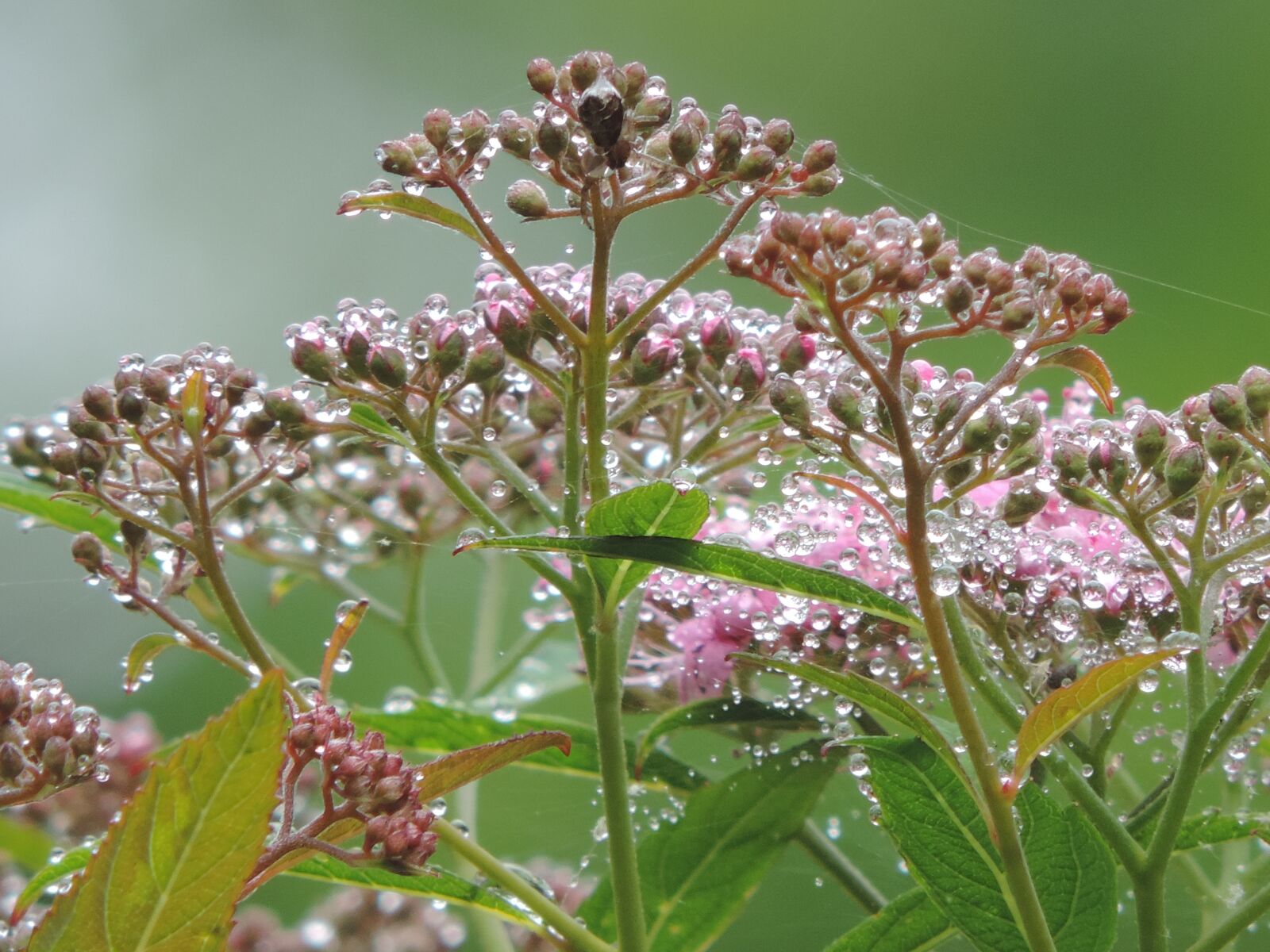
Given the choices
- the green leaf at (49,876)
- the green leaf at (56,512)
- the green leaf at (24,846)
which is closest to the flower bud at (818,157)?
the green leaf at (49,876)

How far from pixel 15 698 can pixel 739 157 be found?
1.66 feet

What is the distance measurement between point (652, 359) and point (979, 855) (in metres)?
0.34

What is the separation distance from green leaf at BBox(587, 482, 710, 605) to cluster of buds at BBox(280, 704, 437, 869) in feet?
0.50

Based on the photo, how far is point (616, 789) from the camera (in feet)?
2.18

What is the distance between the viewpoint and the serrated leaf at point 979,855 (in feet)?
1.94

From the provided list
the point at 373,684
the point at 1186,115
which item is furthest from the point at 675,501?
the point at 1186,115

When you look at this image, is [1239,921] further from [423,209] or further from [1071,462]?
[423,209]

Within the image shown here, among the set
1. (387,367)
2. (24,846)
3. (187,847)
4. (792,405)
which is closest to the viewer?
(187,847)

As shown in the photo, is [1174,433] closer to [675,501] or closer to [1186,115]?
[675,501]

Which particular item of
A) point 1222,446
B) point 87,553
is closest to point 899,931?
point 1222,446

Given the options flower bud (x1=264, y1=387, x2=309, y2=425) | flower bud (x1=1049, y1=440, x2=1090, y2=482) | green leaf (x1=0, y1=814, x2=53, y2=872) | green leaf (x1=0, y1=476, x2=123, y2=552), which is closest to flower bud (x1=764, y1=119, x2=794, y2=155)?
flower bud (x1=1049, y1=440, x2=1090, y2=482)

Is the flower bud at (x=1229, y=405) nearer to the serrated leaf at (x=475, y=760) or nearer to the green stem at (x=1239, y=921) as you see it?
the green stem at (x=1239, y=921)

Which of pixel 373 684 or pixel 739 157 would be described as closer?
pixel 739 157

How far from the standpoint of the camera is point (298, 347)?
2.40 feet
